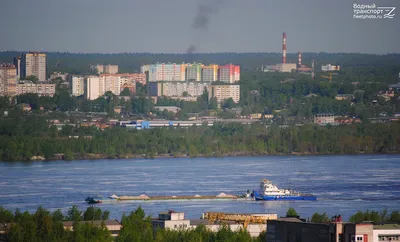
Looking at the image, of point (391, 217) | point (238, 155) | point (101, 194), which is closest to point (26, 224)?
point (391, 217)

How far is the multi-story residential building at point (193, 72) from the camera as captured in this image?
6462cm

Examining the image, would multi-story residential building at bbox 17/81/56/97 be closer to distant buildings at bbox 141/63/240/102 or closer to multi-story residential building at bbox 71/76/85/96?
multi-story residential building at bbox 71/76/85/96

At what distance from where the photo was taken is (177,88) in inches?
2377

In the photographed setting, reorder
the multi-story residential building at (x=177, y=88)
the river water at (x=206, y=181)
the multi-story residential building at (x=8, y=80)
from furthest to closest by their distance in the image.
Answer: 1. the multi-story residential building at (x=177, y=88)
2. the multi-story residential building at (x=8, y=80)
3. the river water at (x=206, y=181)

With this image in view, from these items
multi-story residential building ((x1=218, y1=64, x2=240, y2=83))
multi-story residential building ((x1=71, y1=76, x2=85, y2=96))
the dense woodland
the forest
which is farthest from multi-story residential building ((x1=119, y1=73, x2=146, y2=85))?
the dense woodland

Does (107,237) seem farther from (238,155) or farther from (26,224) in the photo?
(238,155)

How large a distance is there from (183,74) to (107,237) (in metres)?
50.4

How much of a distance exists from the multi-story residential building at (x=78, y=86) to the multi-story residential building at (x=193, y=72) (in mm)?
7101

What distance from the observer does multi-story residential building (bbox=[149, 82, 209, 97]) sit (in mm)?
59875

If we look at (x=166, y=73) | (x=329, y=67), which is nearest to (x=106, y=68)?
(x=166, y=73)

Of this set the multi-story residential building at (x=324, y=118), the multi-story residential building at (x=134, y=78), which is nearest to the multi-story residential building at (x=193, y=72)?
the multi-story residential building at (x=134, y=78)

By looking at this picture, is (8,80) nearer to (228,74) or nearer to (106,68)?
(228,74)

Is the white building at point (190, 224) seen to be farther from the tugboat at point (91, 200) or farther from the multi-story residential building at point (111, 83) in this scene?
the multi-story residential building at point (111, 83)

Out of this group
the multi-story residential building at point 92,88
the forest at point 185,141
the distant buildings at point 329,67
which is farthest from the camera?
the distant buildings at point 329,67
